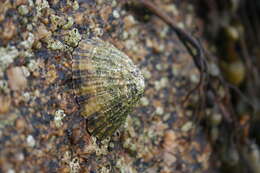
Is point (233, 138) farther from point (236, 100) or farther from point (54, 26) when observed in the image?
point (54, 26)

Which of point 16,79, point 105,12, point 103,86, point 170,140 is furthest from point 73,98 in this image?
point 170,140

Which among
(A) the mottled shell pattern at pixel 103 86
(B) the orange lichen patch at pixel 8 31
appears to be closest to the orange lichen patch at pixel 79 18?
(A) the mottled shell pattern at pixel 103 86

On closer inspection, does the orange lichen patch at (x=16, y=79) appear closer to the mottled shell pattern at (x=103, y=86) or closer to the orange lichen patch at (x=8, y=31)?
the orange lichen patch at (x=8, y=31)

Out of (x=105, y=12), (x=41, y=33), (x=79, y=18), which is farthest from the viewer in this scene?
(x=105, y=12)

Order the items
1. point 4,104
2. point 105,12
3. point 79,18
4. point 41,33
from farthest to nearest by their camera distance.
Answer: point 105,12, point 79,18, point 41,33, point 4,104

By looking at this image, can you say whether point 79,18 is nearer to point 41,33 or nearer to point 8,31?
point 41,33

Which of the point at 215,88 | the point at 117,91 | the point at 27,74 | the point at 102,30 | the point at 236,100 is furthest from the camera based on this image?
the point at 236,100

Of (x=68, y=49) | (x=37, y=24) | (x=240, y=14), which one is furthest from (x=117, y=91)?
(x=240, y=14)

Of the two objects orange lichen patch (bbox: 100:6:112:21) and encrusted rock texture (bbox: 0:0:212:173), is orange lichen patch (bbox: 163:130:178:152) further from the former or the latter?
orange lichen patch (bbox: 100:6:112:21)
